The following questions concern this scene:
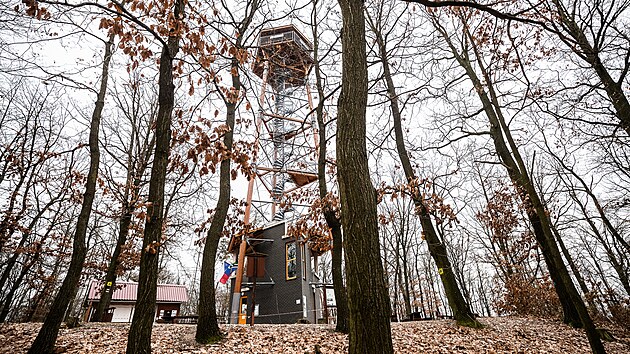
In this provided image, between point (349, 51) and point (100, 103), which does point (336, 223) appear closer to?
point (349, 51)

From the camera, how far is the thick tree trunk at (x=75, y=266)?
21.2 ft

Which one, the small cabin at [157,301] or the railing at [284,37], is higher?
the railing at [284,37]

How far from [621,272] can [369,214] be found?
1558 centimetres

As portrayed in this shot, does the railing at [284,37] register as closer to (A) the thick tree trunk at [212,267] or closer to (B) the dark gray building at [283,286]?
(B) the dark gray building at [283,286]

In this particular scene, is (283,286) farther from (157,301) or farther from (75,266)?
(157,301)

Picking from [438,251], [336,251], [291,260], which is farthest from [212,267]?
[291,260]

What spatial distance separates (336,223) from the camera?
912 cm

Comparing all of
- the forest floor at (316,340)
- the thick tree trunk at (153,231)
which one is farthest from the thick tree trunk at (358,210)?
the forest floor at (316,340)

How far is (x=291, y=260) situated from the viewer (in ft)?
61.7

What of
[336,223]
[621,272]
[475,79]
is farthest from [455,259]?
[336,223]

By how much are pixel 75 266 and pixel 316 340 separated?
553cm

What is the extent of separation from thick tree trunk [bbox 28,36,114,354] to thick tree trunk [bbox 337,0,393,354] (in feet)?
18.2

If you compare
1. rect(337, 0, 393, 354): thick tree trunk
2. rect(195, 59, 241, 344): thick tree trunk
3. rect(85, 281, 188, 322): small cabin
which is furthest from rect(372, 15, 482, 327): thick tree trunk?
rect(85, 281, 188, 322): small cabin

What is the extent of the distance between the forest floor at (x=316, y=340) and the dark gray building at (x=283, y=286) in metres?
8.42
